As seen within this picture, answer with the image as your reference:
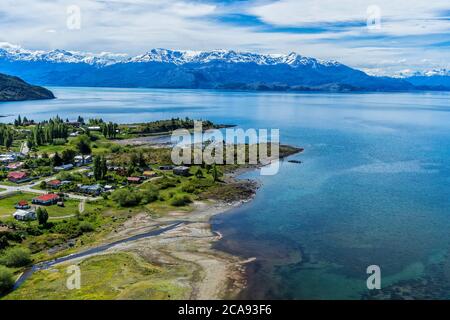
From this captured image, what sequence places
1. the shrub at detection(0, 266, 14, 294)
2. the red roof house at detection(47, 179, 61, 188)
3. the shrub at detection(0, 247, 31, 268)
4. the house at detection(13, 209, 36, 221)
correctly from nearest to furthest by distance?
1. the shrub at detection(0, 266, 14, 294)
2. the shrub at detection(0, 247, 31, 268)
3. the house at detection(13, 209, 36, 221)
4. the red roof house at detection(47, 179, 61, 188)

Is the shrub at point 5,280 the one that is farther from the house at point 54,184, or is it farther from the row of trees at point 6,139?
the row of trees at point 6,139

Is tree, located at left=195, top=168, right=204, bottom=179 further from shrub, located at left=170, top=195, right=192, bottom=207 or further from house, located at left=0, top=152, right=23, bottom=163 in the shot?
house, located at left=0, top=152, right=23, bottom=163

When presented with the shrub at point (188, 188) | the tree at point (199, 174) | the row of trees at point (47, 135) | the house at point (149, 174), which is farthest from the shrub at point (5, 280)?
the row of trees at point (47, 135)

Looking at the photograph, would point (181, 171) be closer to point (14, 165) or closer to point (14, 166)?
point (14, 166)

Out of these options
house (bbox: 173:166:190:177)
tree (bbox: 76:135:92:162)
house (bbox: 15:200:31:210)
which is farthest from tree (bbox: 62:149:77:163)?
house (bbox: 15:200:31:210)

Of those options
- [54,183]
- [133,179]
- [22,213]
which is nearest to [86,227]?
[22,213]

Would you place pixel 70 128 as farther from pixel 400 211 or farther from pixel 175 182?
pixel 400 211
